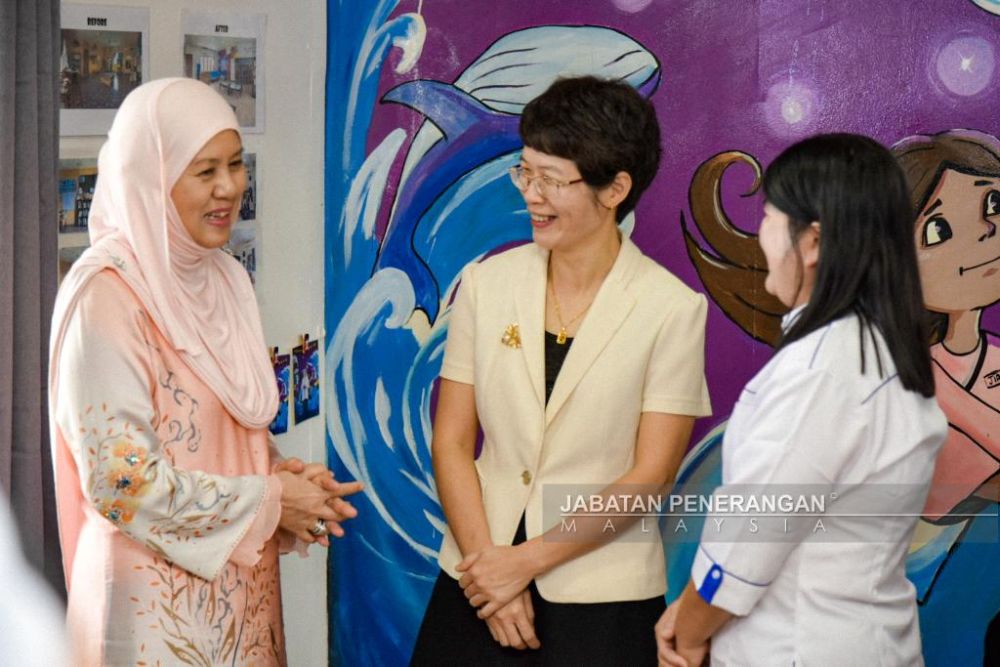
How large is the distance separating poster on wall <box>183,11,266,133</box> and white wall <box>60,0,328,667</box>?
3cm

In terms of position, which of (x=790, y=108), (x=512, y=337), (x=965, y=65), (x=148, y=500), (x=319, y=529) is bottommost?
(x=319, y=529)

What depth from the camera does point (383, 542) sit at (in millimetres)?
3494

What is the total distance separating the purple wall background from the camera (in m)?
3.03

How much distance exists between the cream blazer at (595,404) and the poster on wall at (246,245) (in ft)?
3.06

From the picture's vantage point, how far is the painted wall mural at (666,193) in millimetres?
3061

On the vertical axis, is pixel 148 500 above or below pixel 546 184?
below

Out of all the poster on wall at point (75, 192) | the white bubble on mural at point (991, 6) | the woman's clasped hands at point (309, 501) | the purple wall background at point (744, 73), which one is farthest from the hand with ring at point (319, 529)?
the white bubble on mural at point (991, 6)

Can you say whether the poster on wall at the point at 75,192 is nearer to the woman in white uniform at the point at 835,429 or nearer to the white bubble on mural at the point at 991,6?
the woman in white uniform at the point at 835,429

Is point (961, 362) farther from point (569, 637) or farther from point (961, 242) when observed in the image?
point (569, 637)

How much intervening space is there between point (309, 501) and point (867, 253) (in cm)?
110

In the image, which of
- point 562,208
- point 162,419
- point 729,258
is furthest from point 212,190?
point 729,258

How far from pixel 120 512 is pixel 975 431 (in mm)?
2133

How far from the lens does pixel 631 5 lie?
125 inches

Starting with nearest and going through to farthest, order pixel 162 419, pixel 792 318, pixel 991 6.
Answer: pixel 792 318 → pixel 162 419 → pixel 991 6
